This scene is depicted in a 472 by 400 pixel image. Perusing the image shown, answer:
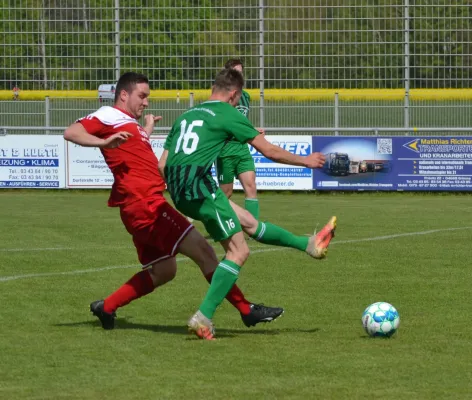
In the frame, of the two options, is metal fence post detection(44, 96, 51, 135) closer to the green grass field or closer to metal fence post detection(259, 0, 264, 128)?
metal fence post detection(259, 0, 264, 128)

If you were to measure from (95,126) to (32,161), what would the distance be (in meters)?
15.7

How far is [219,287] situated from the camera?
7.49 meters

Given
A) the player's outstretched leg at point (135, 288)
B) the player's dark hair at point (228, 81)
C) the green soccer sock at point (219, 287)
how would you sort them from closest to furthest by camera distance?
1. the green soccer sock at point (219, 287)
2. the player's dark hair at point (228, 81)
3. the player's outstretched leg at point (135, 288)

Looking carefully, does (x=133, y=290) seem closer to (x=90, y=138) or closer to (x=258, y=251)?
(x=90, y=138)

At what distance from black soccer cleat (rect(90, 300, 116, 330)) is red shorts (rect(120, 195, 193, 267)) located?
22.9 inches

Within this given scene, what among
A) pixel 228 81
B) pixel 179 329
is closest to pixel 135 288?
pixel 179 329

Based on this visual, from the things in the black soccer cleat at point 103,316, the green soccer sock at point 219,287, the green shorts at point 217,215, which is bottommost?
the black soccer cleat at point 103,316

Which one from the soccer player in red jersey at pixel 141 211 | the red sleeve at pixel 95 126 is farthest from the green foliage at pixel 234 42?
the red sleeve at pixel 95 126

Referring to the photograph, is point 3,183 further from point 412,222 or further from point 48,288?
point 48,288

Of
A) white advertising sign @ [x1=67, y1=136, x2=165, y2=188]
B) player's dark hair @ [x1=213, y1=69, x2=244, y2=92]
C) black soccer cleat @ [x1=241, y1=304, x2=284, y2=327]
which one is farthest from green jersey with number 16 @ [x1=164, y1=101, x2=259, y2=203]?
white advertising sign @ [x1=67, y1=136, x2=165, y2=188]

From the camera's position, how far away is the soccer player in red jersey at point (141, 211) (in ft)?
25.3

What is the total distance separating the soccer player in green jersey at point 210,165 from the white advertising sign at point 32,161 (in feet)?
51.1

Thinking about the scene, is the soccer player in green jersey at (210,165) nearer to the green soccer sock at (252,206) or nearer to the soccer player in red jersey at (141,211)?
the soccer player in red jersey at (141,211)

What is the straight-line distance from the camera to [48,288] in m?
9.94
